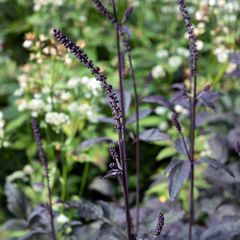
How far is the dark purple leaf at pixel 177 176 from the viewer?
5.35ft

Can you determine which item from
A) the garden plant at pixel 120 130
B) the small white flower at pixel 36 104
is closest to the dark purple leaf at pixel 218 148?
the garden plant at pixel 120 130

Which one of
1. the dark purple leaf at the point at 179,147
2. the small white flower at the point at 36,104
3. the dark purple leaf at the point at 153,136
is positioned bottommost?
the dark purple leaf at the point at 179,147

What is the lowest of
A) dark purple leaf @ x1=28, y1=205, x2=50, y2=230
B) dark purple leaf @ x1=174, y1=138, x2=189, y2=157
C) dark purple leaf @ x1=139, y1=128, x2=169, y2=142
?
dark purple leaf @ x1=28, y1=205, x2=50, y2=230

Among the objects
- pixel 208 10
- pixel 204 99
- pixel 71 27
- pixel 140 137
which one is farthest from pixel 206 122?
pixel 71 27

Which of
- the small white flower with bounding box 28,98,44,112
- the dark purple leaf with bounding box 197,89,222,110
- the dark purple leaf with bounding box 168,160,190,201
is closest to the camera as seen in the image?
the dark purple leaf with bounding box 168,160,190,201

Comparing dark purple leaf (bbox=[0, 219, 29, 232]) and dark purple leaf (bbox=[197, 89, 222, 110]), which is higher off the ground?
dark purple leaf (bbox=[197, 89, 222, 110])

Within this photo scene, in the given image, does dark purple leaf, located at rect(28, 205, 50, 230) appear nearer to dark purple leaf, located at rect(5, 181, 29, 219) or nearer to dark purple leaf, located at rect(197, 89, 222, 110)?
dark purple leaf, located at rect(5, 181, 29, 219)

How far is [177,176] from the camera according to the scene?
168cm

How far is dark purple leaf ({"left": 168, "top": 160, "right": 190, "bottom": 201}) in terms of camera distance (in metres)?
1.63

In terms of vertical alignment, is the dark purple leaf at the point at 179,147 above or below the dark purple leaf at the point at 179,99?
below

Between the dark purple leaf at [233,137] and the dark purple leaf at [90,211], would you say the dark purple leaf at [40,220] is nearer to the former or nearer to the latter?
the dark purple leaf at [90,211]

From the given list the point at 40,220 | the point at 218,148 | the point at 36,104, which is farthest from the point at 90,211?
the point at 218,148

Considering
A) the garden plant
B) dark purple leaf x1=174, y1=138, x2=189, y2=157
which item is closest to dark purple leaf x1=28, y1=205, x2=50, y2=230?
the garden plant

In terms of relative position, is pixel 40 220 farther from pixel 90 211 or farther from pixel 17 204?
pixel 90 211
